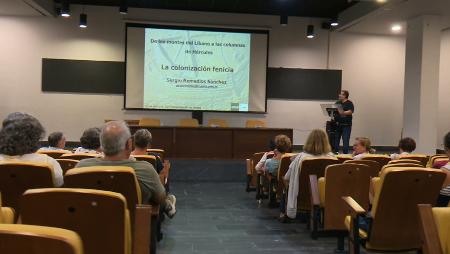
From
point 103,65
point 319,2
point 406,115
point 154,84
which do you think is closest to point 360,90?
point 406,115

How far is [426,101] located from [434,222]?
7996 millimetres

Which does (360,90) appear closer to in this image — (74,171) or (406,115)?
(406,115)

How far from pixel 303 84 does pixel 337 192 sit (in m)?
7.74

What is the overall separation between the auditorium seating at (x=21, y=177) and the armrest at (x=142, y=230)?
75 centimetres

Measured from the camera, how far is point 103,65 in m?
10.3

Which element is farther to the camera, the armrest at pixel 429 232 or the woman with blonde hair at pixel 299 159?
the woman with blonde hair at pixel 299 159

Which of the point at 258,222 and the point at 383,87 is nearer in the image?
the point at 258,222

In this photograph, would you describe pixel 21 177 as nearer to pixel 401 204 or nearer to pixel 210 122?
pixel 401 204

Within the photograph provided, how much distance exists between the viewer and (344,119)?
899 cm

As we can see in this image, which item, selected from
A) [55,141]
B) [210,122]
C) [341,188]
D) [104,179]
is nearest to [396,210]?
[341,188]

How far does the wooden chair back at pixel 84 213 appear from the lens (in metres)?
1.54

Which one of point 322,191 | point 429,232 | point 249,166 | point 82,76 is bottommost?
point 249,166

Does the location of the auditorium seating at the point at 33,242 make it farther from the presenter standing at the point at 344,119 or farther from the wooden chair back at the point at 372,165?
the presenter standing at the point at 344,119

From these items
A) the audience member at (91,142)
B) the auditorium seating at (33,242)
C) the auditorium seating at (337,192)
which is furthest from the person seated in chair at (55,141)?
the auditorium seating at (33,242)
